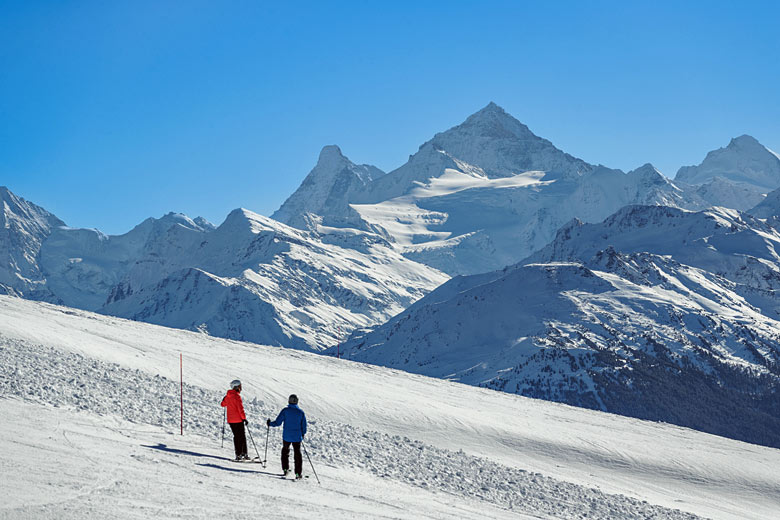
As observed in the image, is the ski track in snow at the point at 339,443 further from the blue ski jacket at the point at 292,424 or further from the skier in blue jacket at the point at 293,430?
the blue ski jacket at the point at 292,424

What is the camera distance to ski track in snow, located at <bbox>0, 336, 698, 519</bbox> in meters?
26.2

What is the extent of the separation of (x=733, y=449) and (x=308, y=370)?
978 inches

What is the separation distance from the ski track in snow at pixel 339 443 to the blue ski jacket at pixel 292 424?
54.9 inches

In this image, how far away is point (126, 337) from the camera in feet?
158

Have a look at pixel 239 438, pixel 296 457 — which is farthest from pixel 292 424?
pixel 239 438

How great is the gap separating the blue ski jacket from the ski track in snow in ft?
4.57

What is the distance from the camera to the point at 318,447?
28359 millimetres

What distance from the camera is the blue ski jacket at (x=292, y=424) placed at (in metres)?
21.9

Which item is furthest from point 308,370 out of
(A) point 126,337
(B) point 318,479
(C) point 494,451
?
(B) point 318,479

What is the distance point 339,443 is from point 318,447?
1465 millimetres

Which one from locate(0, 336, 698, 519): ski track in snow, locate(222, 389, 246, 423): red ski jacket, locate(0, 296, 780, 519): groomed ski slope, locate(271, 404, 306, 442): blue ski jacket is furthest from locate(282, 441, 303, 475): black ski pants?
locate(222, 389, 246, 423): red ski jacket

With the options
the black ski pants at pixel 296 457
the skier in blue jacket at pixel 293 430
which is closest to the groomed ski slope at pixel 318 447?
the black ski pants at pixel 296 457

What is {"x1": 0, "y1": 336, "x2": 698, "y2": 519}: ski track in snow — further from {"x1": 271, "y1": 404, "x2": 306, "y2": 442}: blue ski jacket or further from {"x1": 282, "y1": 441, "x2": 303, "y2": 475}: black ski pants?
{"x1": 271, "y1": 404, "x2": 306, "y2": 442}: blue ski jacket

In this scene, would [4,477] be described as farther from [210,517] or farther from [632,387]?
[632,387]
